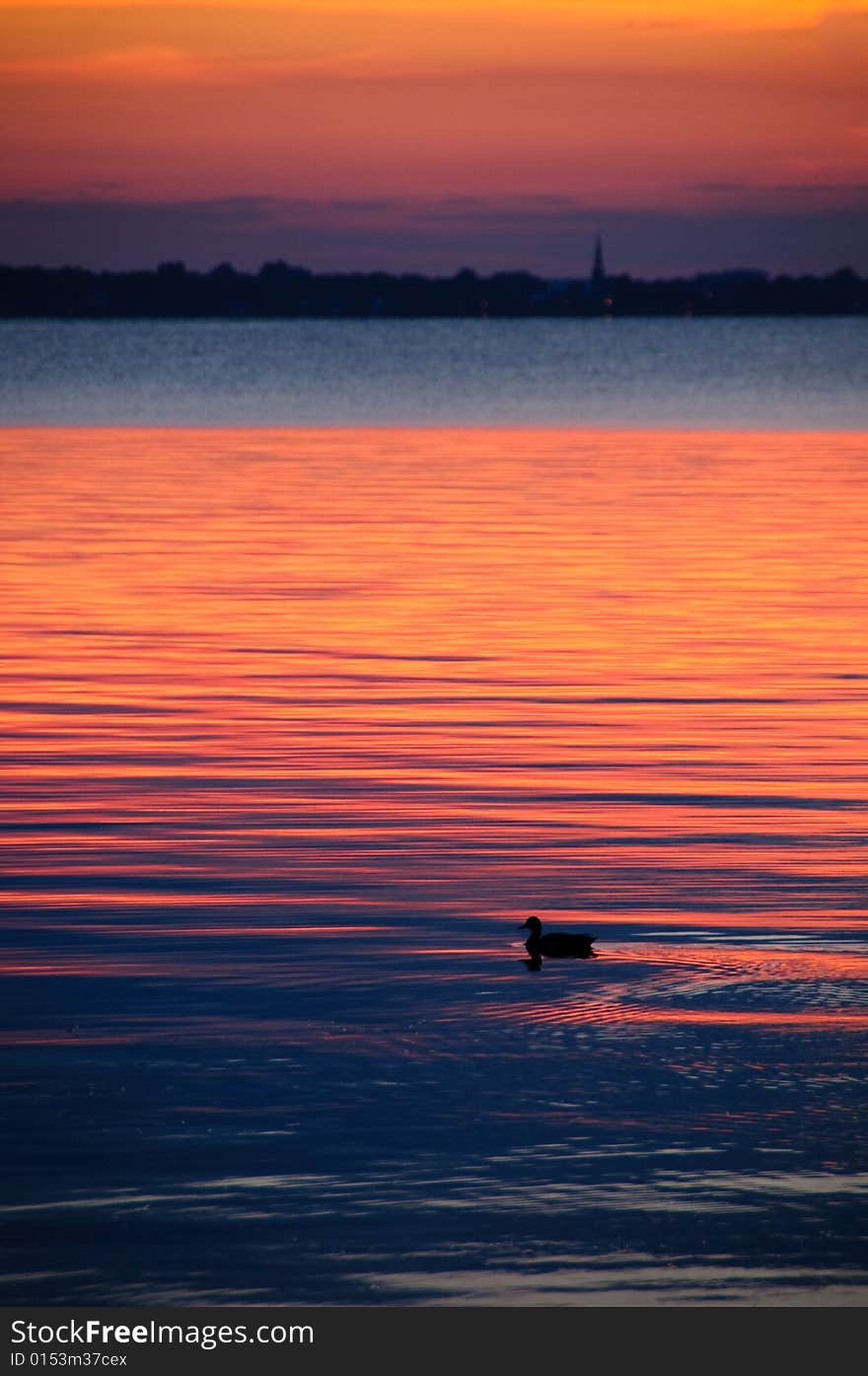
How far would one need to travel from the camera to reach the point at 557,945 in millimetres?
10617

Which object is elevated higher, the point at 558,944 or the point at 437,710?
the point at 437,710

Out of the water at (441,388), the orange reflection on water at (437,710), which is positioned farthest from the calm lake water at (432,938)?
the water at (441,388)

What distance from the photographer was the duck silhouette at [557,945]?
34.8 ft

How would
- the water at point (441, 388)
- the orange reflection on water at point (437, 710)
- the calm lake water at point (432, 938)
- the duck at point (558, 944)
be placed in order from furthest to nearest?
the water at point (441, 388) < the orange reflection on water at point (437, 710) < the duck at point (558, 944) < the calm lake water at point (432, 938)

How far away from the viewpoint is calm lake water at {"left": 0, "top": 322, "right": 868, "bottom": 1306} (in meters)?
7.88

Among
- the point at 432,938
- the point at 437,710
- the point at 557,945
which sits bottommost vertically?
the point at 432,938

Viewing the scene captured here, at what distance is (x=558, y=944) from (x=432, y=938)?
35.4 inches

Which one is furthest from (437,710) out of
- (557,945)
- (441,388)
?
(441,388)

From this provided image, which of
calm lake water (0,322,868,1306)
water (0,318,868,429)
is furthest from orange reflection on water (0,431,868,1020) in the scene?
water (0,318,868,429)

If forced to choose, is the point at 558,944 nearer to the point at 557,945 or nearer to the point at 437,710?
the point at 557,945

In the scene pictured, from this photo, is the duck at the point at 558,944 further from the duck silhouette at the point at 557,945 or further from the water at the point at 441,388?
the water at the point at 441,388

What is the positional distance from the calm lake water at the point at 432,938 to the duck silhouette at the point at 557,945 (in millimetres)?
74
